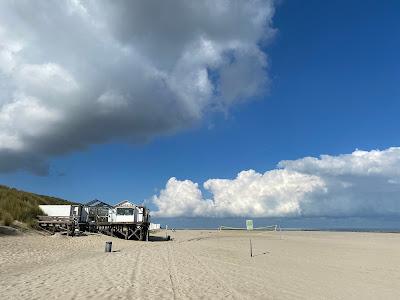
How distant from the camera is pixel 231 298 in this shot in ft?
37.0

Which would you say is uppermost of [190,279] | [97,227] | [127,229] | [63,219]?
[63,219]

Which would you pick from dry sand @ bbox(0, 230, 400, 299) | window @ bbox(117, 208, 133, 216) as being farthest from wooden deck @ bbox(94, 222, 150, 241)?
dry sand @ bbox(0, 230, 400, 299)

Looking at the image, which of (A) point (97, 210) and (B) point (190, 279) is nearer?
(B) point (190, 279)

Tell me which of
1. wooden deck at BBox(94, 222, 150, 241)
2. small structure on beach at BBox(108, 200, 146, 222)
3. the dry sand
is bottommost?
the dry sand

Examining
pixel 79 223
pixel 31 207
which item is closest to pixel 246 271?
pixel 79 223

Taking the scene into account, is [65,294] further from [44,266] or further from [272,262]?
[272,262]

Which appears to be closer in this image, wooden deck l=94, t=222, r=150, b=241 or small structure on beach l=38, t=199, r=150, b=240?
small structure on beach l=38, t=199, r=150, b=240

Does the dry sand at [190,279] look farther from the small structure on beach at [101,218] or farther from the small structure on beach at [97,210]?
the small structure on beach at [97,210]

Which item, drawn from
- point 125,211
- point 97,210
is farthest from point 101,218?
point 125,211

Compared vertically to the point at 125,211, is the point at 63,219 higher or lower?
lower

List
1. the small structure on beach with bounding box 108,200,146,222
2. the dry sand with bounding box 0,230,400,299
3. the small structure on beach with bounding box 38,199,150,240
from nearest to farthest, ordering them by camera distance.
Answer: the dry sand with bounding box 0,230,400,299 < the small structure on beach with bounding box 38,199,150,240 < the small structure on beach with bounding box 108,200,146,222

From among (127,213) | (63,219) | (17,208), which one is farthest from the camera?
(127,213)

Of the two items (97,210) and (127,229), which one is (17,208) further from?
(127,229)

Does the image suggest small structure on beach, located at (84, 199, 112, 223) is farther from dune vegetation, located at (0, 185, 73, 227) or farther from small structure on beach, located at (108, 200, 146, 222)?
dune vegetation, located at (0, 185, 73, 227)
